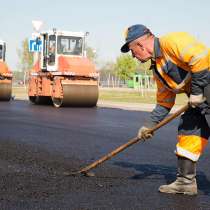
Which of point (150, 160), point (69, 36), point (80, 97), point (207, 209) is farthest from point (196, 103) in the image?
point (69, 36)

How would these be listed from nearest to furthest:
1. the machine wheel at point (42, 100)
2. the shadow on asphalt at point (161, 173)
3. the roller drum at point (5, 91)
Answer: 1. the shadow on asphalt at point (161, 173)
2. the machine wheel at point (42, 100)
3. the roller drum at point (5, 91)

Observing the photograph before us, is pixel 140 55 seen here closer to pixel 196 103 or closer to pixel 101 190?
pixel 196 103

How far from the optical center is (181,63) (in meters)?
4.85

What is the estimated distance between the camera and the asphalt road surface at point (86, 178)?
4793mm

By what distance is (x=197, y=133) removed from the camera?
16.7ft

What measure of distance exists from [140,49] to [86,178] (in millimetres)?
1655

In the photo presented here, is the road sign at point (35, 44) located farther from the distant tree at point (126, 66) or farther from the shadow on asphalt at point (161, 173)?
the distant tree at point (126, 66)

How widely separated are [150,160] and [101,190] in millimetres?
2118

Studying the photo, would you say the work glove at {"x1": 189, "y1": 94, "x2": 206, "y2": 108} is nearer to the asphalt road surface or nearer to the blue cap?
the blue cap

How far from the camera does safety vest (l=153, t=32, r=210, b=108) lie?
4699mm

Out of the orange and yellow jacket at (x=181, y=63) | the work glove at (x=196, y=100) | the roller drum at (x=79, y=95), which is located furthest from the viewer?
the roller drum at (x=79, y=95)

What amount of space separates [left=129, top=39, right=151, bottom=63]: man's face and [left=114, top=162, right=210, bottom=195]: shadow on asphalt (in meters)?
1.40

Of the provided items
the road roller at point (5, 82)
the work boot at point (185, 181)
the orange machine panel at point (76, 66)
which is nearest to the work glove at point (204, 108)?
the work boot at point (185, 181)

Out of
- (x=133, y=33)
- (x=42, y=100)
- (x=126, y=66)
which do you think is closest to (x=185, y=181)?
(x=133, y=33)
